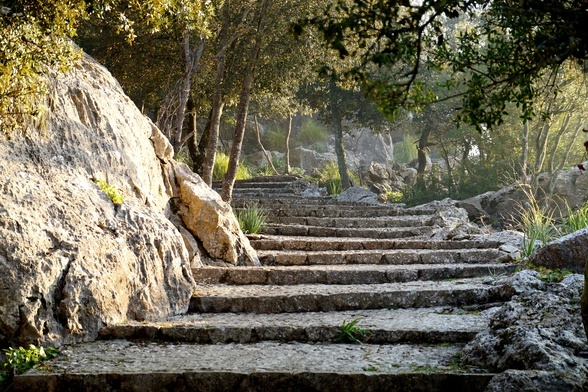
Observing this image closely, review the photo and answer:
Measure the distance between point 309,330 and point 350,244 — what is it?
472 cm

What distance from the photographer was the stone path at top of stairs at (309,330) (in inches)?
172

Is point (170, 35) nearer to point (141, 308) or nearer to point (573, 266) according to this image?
point (141, 308)

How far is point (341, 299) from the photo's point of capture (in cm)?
664

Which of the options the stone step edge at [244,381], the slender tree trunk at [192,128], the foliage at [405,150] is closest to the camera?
the stone step edge at [244,381]

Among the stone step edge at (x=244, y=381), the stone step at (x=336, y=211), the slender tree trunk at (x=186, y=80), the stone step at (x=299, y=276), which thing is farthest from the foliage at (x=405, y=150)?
the stone step edge at (x=244, y=381)

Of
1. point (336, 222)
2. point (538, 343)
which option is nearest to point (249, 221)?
point (336, 222)

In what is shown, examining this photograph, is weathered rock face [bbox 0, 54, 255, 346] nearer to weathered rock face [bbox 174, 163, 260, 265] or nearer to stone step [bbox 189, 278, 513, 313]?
stone step [bbox 189, 278, 513, 313]

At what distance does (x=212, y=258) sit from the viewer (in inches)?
326

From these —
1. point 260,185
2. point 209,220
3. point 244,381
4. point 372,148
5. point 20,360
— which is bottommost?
point 244,381

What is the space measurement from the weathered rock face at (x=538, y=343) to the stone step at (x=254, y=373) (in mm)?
225

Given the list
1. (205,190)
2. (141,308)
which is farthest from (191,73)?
(141,308)

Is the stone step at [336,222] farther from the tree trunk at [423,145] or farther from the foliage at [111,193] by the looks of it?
the tree trunk at [423,145]

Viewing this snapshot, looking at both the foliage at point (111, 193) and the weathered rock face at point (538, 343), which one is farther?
the foliage at point (111, 193)

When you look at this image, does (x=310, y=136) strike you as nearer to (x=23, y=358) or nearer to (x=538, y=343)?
(x=23, y=358)
